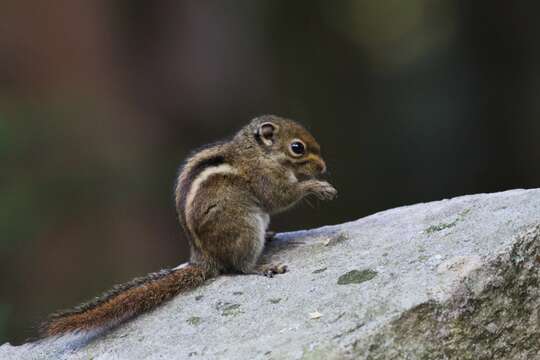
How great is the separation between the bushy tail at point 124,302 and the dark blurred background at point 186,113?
86.0 inches

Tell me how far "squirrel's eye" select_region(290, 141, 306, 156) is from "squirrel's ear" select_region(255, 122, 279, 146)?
12 cm

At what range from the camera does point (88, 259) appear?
8.84 meters

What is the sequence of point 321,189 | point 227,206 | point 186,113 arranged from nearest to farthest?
point 227,206, point 321,189, point 186,113

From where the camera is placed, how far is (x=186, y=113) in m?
8.98

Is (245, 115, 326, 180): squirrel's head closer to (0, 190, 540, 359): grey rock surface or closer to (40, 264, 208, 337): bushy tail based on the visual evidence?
(0, 190, 540, 359): grey rock surface

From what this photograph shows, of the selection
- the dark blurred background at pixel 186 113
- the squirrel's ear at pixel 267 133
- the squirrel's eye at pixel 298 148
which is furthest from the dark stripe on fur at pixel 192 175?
the dark blurred background at pixel 186 113

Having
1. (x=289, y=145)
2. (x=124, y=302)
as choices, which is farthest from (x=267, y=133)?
(x=124, y=302)

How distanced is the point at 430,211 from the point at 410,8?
8976 mm

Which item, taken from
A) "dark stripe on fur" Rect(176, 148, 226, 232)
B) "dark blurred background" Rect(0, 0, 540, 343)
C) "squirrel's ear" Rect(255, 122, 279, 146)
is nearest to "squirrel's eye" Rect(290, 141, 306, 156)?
"squirrel's ear" Rect(255, 122, 279, 146)

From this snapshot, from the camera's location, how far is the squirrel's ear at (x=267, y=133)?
4957mm

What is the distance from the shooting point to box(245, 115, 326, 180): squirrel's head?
4.96 m

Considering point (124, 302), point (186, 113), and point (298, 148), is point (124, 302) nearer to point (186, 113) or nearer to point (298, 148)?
point (298, 148)

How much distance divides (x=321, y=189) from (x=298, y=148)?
278 millimetres

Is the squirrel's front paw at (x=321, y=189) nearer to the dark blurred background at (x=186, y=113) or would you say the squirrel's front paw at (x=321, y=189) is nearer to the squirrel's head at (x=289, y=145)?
the squirrel's head at (x=289, y=145)
